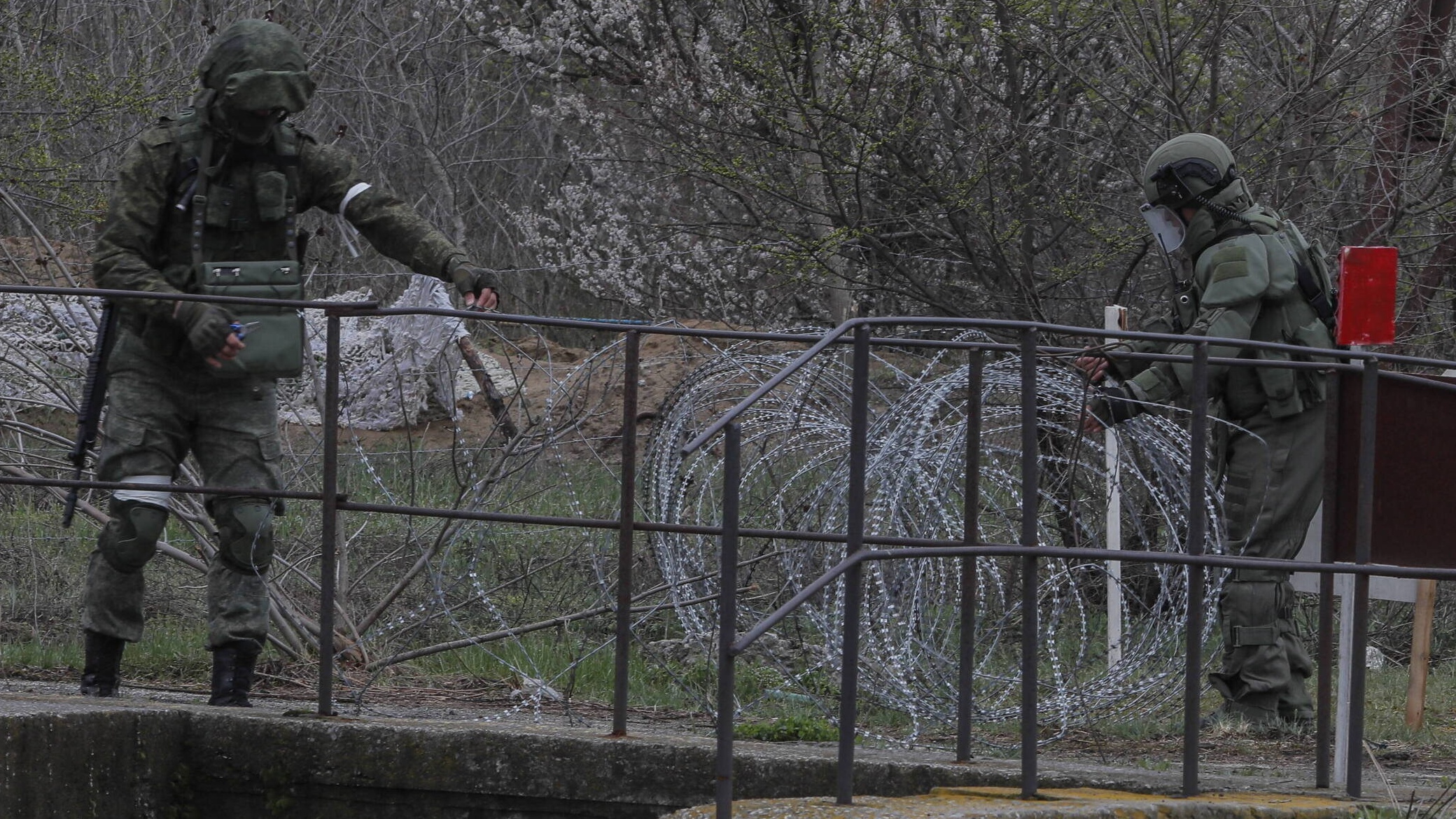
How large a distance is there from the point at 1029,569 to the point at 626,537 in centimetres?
129

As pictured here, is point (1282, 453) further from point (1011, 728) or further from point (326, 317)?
point (326, 317)

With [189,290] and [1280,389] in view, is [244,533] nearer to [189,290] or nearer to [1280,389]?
[189,290]

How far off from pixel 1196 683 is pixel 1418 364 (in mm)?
1066

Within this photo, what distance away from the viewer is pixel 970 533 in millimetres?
4406

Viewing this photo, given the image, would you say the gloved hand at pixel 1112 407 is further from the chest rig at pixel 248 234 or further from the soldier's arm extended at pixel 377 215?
the chest rig at pixel 248 234

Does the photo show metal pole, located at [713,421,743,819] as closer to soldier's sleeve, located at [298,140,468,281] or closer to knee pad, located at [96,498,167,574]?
soldier's sleeve, located at [298,140,468,281]

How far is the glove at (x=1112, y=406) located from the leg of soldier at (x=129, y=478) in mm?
2794

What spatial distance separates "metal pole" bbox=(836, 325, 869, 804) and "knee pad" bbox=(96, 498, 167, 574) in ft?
7.61

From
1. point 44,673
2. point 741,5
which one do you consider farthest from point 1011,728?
point 741,5

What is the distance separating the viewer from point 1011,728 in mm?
6086

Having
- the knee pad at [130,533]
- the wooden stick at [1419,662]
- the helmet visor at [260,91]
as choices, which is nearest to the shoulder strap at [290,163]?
the helmet visor at [260,91]

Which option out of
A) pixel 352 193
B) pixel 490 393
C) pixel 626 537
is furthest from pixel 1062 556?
pixel 490 393

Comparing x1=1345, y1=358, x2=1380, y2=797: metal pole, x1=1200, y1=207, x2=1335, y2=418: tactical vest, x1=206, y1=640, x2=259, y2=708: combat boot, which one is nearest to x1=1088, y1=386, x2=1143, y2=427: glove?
x1=1200, y1=207, x2=1335, y2=418: tactical vest

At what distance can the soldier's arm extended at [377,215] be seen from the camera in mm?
5320
